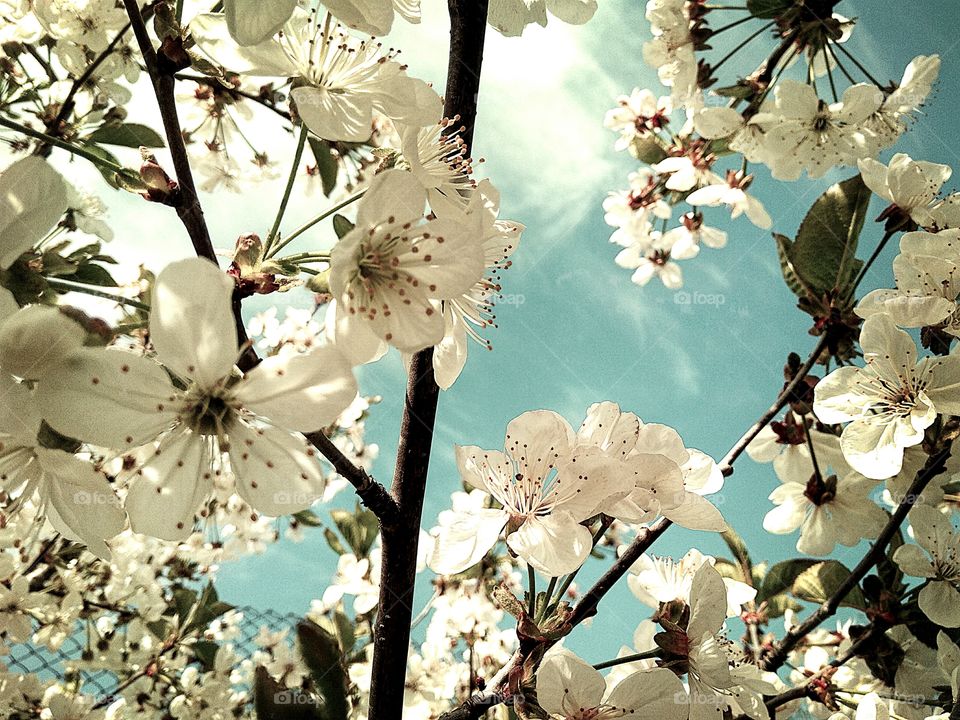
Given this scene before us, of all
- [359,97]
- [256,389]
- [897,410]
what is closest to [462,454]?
[256,389]

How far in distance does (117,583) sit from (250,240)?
239cm

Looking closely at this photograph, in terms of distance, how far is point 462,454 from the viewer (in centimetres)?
93

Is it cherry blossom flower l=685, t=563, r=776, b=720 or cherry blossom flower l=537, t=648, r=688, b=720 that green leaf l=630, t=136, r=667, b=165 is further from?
cherry blossom flower l=537, t=648, r=688, b=720

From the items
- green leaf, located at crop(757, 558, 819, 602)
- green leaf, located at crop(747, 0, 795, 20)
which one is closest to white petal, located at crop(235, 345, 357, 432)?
green leaf, located at crop(757, 558, 819, 602)

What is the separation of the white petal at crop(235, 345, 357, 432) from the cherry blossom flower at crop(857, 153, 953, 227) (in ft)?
4.78

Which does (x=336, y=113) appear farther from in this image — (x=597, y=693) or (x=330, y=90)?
(x=597, y=693)

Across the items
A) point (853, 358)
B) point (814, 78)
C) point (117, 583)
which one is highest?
point (814, 78)

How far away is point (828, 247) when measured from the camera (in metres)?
1.49

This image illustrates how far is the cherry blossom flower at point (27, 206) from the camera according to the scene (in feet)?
2.24

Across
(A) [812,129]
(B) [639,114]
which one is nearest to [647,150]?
(B) [639,114]

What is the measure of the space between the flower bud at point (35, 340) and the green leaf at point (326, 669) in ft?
1.86

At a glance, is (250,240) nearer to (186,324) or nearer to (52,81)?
(186,324)

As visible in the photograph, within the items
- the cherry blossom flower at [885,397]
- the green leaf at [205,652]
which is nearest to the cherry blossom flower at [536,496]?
the cherry blossom flower at [885,397]

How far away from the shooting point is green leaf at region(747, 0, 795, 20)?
1.94 m
